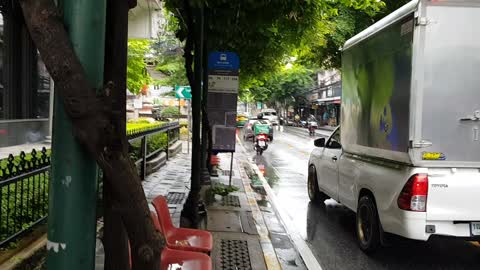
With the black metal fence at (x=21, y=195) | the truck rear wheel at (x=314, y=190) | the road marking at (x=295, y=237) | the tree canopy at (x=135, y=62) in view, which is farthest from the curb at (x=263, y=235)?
the tree canopy at (x=135, y=62)

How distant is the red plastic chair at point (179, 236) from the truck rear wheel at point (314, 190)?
17.0 feet

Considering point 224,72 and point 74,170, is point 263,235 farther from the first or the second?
point 74,170

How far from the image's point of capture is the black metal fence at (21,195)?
4512mm

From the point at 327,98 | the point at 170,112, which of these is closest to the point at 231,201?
the point at 170,112

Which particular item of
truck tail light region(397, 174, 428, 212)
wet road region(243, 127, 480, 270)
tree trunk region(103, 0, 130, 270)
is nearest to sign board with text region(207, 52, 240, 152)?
wet road region(243, 127, 480, 270)

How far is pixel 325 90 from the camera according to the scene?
4934 centimetres

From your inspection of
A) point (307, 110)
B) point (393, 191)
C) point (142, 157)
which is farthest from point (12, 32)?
point (307, 110)

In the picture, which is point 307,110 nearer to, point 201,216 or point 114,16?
point 201,216

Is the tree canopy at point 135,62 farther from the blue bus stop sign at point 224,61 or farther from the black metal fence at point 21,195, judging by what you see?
the black metal fence at point 21,195

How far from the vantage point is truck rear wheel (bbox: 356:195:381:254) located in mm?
6086

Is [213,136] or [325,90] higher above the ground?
[325,90]

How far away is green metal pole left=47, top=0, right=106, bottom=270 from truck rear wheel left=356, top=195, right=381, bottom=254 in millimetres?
4723

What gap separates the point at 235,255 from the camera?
19.0ft

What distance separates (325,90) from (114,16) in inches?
1894
